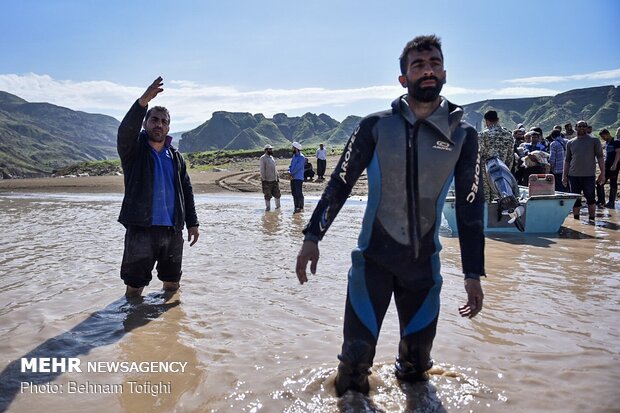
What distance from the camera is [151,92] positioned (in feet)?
12.5

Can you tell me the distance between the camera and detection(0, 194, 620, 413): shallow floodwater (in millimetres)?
2707

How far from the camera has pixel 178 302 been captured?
15.0ft

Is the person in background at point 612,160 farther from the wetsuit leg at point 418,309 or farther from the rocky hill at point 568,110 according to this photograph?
the rocky hill at point 568,110

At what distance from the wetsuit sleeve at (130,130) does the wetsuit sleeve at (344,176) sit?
2103 millimetres

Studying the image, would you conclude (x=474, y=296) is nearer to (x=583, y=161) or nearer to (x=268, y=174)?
(x=583, y=161)

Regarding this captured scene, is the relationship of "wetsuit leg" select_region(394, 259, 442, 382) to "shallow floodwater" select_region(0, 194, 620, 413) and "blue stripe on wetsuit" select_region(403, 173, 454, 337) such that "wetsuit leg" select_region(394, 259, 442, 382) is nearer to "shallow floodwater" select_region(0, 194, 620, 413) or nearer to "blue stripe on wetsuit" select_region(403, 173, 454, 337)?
"blue stripe on wetsuit" select_region(403, 173, 454, 337)

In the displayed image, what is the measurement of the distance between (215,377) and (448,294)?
275cm

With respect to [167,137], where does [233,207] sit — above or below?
below

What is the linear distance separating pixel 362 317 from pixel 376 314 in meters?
0.08

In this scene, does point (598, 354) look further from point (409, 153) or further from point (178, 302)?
point (178, 302)

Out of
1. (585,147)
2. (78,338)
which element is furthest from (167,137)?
(585,147)
